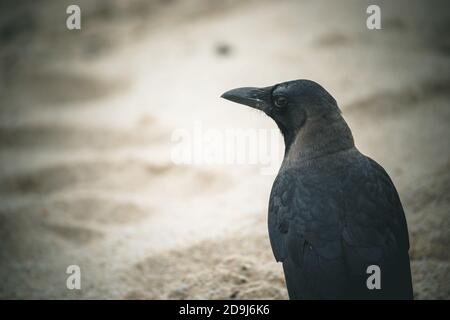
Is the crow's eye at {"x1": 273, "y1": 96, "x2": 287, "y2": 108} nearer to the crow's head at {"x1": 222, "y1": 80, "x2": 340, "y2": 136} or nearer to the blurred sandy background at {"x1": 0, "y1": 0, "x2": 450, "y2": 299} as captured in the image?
the crow's head at {"x1": 222, "y1": 80, "x2": 340, "y2": 136}

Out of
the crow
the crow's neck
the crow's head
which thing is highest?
the crow's head

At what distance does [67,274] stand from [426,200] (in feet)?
7.49

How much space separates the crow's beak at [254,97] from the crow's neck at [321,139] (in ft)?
0.84

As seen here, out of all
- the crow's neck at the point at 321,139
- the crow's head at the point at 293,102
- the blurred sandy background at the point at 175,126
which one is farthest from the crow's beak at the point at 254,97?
the blurred sandy background at the point at 175,126

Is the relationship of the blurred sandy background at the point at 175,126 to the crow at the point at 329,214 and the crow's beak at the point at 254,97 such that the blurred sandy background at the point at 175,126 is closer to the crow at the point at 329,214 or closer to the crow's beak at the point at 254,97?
the crow at the point at 329,214

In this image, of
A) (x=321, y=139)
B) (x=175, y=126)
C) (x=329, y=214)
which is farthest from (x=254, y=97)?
(x=175, y=126)

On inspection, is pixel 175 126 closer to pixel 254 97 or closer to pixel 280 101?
pixel 254 97

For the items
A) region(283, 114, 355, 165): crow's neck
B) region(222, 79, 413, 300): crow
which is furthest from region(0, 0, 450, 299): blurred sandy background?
region(283, 114, 355, 165): crow's neck

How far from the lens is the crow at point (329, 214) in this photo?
1925 millimetres

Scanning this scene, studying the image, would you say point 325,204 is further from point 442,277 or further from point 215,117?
point 215,117

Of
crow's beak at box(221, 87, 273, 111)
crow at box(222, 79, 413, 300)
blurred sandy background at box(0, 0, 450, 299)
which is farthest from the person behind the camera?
blurred sandy background at box(0, 0, 450, 299)

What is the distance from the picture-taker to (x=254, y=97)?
2.47m

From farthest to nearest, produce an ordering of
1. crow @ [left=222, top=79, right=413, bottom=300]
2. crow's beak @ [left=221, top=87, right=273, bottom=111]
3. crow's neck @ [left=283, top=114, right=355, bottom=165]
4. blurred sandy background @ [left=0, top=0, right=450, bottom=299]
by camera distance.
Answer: blurred sandy background @ [left=0, top=0, right=450, bottom=299] → crow's beak @ [left=221, top=87, right=273, bottom=111] → crow's neck @ [left=283, top=114, right=355, bottom=165] → crow @ [left=222, top=79, right=413, bottom=300]

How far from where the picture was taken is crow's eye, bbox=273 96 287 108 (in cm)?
235
